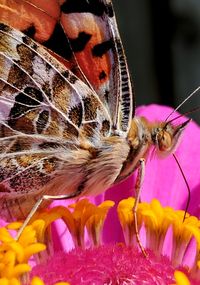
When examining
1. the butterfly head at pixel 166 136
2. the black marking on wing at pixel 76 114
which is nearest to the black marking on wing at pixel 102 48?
the black marking on wing at pixel 76 114

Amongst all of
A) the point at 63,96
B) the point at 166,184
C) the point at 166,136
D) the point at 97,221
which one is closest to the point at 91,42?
the point at 63,96

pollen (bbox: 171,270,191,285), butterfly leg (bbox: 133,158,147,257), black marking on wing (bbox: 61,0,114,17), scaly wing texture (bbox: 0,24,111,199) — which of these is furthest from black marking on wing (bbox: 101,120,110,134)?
pollen (bbox: 171,270,191,285)

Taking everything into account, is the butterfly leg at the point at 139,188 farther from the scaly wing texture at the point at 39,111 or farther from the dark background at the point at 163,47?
the dark background at the point at 163,47

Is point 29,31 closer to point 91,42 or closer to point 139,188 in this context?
point 91,42

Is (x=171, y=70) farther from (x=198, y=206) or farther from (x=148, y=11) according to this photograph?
(x=198, y=206)

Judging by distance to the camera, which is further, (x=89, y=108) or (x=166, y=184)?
(x=166, y=184)
